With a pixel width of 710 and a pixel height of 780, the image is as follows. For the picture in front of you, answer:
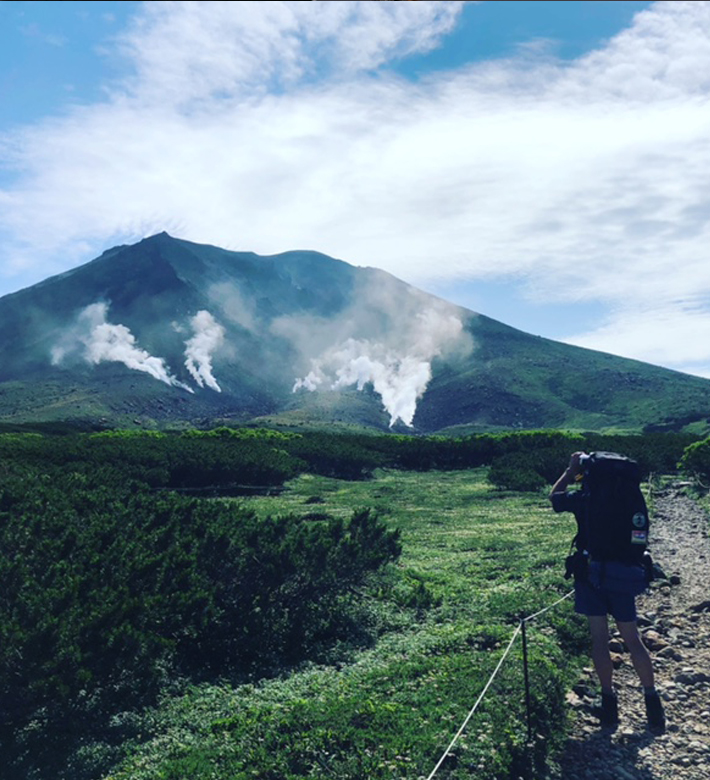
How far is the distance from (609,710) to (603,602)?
60.1 inches

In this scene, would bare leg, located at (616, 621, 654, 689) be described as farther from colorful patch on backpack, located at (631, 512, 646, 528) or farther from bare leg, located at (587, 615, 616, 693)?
colorful patch on backpack, located at (631, 512, 646, 528)

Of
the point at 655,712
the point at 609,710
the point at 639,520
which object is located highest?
the point at 639,520

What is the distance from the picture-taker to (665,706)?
898 cm

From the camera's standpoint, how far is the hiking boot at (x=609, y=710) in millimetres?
8391

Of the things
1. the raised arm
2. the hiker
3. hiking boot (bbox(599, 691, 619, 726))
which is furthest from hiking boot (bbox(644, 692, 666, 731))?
the raised arm

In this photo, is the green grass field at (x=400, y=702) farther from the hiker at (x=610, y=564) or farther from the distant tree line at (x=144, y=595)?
the hiker at (x=610, y=564)

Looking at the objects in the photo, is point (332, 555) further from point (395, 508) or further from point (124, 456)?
point (124, 456)

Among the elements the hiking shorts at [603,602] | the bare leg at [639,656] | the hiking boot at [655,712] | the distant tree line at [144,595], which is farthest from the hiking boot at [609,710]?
the distant tree line at [144,595]

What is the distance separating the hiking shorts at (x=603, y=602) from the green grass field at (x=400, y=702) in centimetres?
160

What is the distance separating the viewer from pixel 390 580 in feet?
52.1

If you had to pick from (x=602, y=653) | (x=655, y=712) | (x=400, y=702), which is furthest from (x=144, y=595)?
(x=655, y=712)

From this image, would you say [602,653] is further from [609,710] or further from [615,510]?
[615,510]

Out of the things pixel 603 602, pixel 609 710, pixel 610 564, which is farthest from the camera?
pixel 609 710

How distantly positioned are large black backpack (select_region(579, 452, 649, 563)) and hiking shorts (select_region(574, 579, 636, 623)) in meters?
0.45
